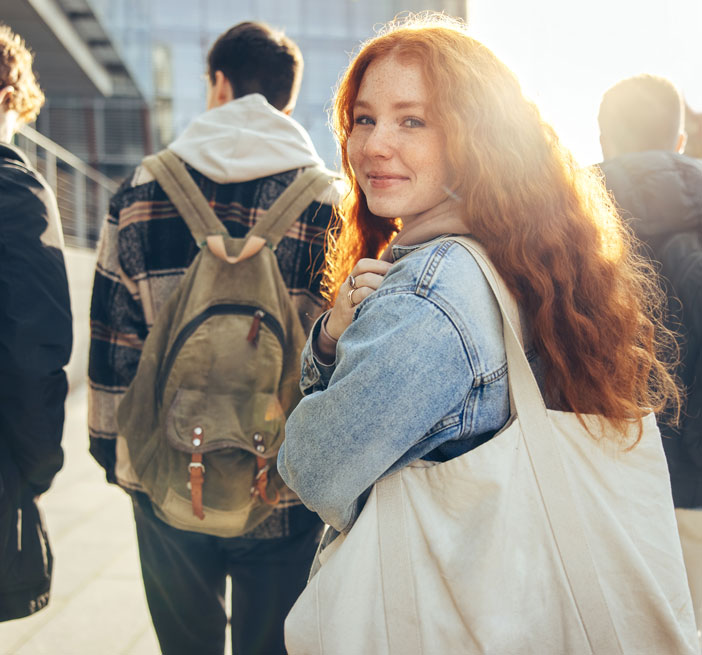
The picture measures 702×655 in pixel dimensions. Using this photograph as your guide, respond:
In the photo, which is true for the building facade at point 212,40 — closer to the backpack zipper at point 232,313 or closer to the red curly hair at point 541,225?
the backpack zipper at point 232,313

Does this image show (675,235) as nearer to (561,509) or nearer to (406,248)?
(406,248)

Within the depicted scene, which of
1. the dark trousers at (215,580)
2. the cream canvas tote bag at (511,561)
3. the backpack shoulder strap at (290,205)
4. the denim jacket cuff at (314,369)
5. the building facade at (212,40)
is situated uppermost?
the building facade at (212,40)

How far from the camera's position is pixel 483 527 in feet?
4.11

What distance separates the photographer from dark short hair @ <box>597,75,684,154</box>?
2.60 metres

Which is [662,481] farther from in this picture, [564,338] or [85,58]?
[85,58]

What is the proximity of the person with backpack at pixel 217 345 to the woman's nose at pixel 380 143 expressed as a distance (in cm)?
74

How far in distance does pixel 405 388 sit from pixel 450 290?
0.20 m

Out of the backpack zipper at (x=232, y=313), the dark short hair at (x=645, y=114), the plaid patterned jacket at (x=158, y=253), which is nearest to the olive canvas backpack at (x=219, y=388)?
the backpack zipper at (x=232, y=313)

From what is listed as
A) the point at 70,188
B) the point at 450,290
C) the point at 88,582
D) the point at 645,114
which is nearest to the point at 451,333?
the point at 450,290

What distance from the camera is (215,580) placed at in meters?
2.36

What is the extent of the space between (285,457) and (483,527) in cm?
40

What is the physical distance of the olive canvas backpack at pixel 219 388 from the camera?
82.8 inches

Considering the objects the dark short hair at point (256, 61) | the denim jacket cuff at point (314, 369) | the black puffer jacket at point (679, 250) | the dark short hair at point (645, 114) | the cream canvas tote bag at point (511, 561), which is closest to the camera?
the cream canvas tote bag at point (511, 561)

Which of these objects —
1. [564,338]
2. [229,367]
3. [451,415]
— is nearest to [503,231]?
[564,338]
